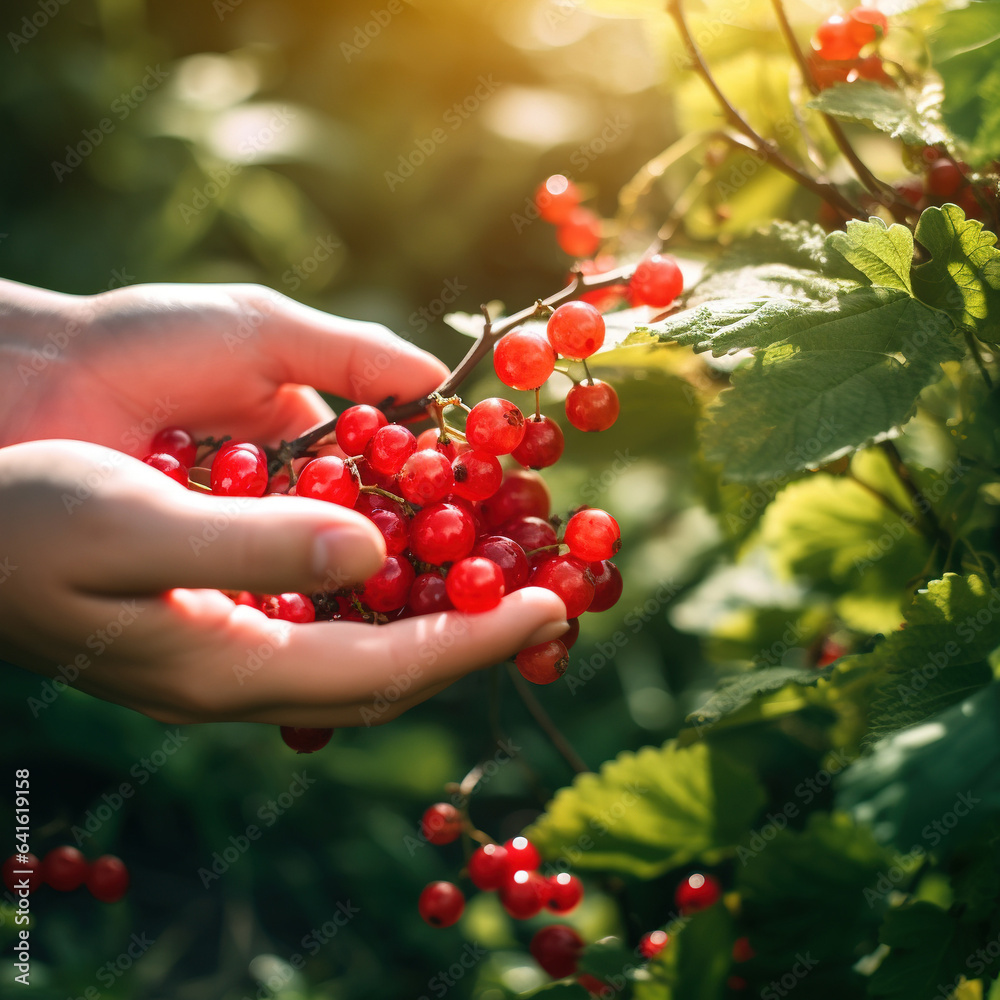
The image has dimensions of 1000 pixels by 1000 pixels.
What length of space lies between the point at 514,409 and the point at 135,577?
1.11 ft

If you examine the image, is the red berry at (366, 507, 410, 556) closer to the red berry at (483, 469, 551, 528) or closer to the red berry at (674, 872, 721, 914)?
the red berry at (483, 469, 551, 528)

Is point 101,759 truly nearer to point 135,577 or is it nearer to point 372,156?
point 135,577

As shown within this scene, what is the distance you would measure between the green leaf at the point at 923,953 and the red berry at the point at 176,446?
84cm

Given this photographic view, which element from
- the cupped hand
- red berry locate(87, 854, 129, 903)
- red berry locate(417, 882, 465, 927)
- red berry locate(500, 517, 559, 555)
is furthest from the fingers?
red berry locate(87, 854, 129, 903)

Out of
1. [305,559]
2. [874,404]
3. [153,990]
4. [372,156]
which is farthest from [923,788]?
[372,156]

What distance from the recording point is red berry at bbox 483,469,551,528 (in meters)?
0.82

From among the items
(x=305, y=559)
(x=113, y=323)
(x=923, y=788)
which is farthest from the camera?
(x=113, y=323)

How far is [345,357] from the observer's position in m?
0.96

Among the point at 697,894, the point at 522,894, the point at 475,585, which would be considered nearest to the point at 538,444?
the point at 475,585

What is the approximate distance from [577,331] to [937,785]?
44cm

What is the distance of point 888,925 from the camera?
2.31 feet

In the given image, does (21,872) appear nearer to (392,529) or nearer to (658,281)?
(392,529)

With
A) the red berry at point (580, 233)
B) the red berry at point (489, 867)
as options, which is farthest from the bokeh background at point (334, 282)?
the red berry at point (489, 867)

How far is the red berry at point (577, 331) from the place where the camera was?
2.31 ft
